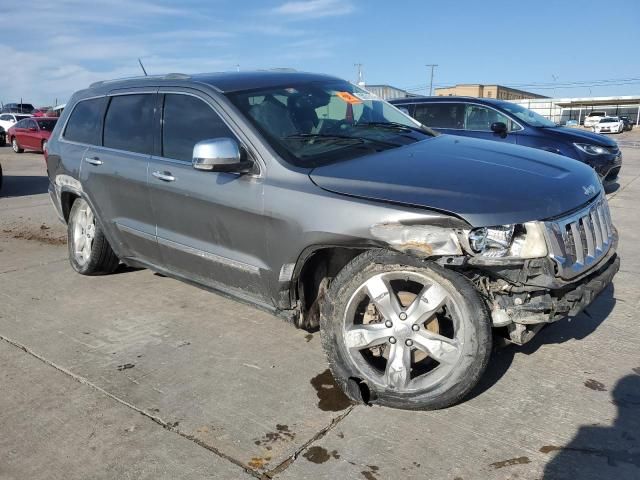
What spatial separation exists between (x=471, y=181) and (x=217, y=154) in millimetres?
1453

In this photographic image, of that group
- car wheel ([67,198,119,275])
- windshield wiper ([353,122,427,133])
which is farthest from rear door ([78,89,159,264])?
windshield wiper ([353,122,427,133])

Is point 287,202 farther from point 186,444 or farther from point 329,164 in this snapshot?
point 186,444

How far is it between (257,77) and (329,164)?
4.06 ft

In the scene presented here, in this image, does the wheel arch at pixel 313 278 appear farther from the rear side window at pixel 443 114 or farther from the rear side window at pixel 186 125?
the rear side window at pixel 443 114

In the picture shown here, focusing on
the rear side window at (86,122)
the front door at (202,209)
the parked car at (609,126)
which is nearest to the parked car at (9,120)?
the rear side window at (86,122)

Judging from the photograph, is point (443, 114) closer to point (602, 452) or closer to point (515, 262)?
point (515, 262)

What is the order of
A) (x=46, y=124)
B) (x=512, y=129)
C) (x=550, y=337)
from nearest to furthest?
1. (x=550, y=337)
2. (x=512, y=129)
3. (x=46, y=124)

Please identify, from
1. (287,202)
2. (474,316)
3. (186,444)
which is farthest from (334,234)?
(186,444)

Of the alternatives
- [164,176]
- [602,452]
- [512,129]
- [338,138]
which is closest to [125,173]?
[164,176]

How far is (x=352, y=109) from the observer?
413cm

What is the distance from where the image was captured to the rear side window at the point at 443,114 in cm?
952

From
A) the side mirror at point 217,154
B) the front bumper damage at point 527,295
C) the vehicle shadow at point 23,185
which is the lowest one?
the vehicle shadow at point 23,185

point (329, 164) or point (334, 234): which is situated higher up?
point (329, 164)

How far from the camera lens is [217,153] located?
3.33m
